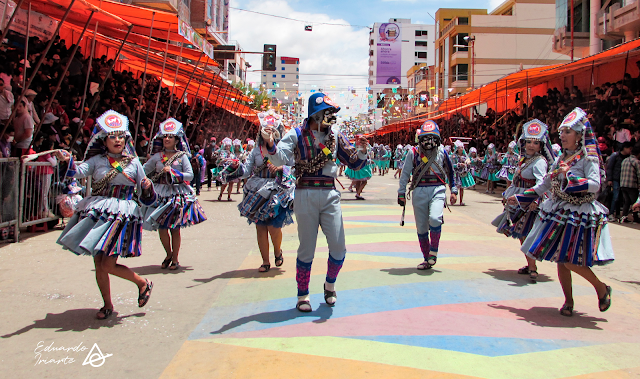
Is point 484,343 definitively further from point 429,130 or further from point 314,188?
point 429,130

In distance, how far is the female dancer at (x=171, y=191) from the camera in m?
6.86

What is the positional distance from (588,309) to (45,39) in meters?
12.8

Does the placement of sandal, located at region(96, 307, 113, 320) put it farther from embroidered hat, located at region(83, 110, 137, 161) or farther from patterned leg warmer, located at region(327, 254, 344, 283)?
patterned leg warmer, located at region(327, 254, 344, 283)

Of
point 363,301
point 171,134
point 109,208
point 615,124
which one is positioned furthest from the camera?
point 615,124

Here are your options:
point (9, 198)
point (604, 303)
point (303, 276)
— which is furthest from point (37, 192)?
point (604, 303)

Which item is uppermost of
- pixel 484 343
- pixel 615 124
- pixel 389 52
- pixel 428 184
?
pixel 389 52

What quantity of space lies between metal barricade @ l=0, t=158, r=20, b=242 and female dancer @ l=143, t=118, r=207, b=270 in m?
2.86

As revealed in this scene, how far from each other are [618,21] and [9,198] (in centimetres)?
2413

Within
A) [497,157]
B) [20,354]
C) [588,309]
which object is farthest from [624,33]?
[20,354]

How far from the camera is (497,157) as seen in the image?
20844 millimetres

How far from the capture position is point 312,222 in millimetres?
5133

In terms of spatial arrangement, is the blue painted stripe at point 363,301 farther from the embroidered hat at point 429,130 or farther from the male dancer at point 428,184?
the embroidered hat at point 429,130

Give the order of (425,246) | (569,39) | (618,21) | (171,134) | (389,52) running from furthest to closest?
(389,52) < (569,39) < (618,21) < (425,246) < (171,134)

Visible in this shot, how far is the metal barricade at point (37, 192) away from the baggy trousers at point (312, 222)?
526cm
